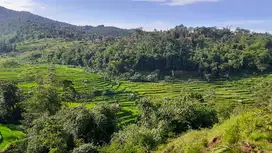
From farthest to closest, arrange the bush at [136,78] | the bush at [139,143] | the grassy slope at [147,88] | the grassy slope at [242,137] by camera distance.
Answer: the bush at [136,78]
the grassy slope at [147,88]
the bush at [139,143]
the grassy slope at [242,137]

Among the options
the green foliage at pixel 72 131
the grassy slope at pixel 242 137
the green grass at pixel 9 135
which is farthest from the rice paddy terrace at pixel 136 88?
the grassy slope at pixel 242 137

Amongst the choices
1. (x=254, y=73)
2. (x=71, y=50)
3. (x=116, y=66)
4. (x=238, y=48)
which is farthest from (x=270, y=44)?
(x=71, y=50)

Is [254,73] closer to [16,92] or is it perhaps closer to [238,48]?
[238,48]

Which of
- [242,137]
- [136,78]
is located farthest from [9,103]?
[136,78]

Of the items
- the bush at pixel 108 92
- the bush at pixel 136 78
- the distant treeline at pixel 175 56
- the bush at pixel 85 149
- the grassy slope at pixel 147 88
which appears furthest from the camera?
the distant treeline at pixel 175 56

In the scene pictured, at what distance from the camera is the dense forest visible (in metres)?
13.2

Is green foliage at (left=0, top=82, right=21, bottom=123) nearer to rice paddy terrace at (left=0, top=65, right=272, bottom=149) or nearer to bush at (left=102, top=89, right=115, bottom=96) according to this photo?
rice paddy terrace at (left=0, top=65, right=272, bottom=149)


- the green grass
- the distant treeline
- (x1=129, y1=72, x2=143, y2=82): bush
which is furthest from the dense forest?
the distant treeline

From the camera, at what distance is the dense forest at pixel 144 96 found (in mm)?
13250

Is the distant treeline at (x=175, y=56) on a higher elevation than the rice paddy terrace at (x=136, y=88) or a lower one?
higher

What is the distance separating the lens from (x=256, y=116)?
406 inches

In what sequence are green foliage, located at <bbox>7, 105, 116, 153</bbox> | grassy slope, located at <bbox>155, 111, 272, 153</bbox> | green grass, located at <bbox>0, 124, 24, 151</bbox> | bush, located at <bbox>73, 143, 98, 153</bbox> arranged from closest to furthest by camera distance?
grassy slope, located at <bbox>155, 111, 272, 153</bbox> → bush, located at <bbox>73, 143, 98, 153</bbox> → green foliage, located at <bbox>7, 105, 116, 153</bbox> → green grass, located at <bbox>0, 124, 24, 151</bbox>

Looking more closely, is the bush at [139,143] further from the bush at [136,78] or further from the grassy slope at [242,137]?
the bush at [136,78]

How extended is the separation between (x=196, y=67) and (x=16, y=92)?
57.1m
